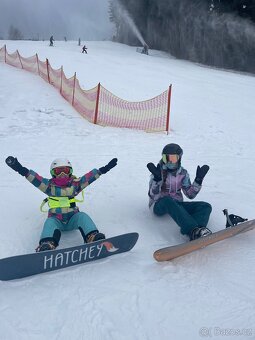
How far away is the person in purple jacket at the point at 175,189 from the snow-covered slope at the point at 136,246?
31 centimetres

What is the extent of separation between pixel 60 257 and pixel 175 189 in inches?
74.2

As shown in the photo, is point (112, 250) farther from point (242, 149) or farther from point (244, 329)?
point (242, 149)

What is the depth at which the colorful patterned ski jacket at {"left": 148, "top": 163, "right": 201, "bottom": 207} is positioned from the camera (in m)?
4.95

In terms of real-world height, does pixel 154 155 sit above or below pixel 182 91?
below

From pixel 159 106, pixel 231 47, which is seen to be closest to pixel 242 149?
pixel 159 106

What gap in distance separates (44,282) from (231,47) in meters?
29.4

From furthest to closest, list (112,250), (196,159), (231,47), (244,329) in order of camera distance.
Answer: (231,47)
(196,159)
(112,250)
(244,329)

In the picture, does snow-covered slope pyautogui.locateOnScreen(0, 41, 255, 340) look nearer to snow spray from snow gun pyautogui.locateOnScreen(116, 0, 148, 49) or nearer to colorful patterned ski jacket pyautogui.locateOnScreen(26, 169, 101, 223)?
colorful patterned ski jacket pyautogui.locateOnScreen(26, 169, 101, 223)

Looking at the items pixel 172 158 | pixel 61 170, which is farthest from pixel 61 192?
pixel 172 158

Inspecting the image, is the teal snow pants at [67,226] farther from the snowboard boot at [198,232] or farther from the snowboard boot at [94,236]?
the snowboard boot at [198,232]

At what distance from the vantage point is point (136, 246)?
4.50 m

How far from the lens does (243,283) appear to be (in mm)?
3795

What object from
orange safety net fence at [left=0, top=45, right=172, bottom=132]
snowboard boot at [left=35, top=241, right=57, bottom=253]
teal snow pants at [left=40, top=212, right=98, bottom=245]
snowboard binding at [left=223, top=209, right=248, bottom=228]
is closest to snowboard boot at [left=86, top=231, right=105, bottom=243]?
teal snow pants at [left=40, top=212, right=98, bottom=245]

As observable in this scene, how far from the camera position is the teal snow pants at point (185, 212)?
4461 millimetres
